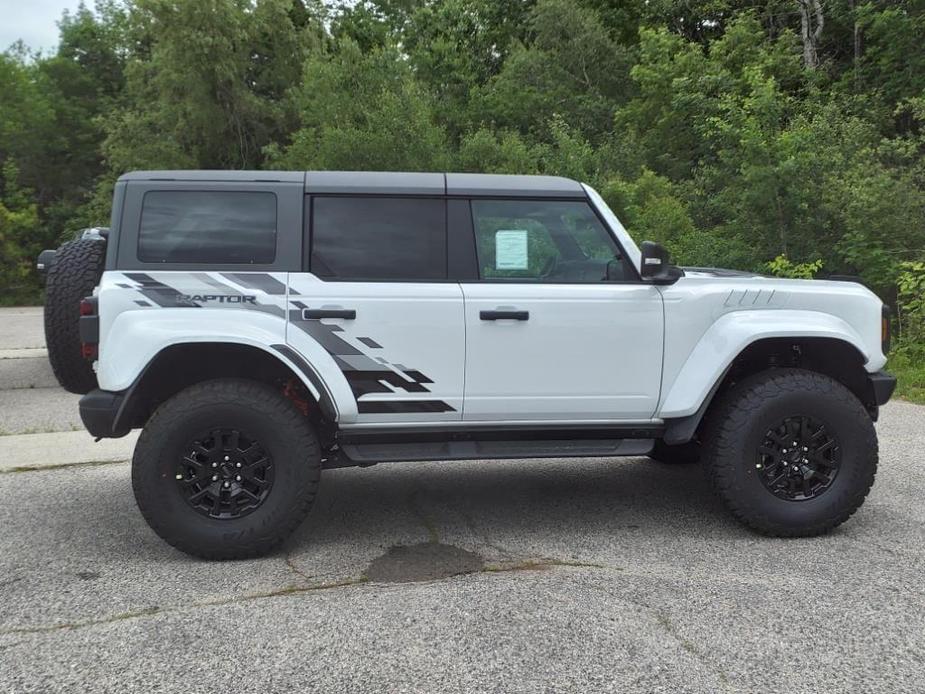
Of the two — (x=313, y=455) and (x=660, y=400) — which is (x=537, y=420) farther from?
(x=313, y=455)

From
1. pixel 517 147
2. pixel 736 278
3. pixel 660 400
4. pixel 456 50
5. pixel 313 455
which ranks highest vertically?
pixel 456 50

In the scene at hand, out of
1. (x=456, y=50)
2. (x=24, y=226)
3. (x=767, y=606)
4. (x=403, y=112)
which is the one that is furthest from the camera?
(x=24, y=226)

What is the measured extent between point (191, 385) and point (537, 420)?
1.80 metres

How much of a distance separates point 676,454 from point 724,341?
1.55 meters

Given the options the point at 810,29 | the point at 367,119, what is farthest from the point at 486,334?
the point at 810,29

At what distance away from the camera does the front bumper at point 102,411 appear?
3914 mm

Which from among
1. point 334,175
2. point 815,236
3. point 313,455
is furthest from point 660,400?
point 815,236

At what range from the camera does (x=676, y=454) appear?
5.56 metres

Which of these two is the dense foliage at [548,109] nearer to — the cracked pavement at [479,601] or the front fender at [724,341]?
the front fender at [724,341]

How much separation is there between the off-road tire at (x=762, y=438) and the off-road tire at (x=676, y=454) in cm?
101

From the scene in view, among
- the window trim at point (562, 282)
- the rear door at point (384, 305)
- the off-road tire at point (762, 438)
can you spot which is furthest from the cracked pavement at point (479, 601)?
the window trim at point (562, 282)

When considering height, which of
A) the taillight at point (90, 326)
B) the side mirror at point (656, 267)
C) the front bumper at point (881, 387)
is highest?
the side mirror at point (656, 267)

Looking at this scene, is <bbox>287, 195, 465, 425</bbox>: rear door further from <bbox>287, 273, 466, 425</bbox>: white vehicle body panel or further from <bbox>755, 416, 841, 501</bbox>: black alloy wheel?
<bbox>755, 416, 841, 501</bbox>: black alloy wheel

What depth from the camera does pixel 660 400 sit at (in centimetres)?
429
